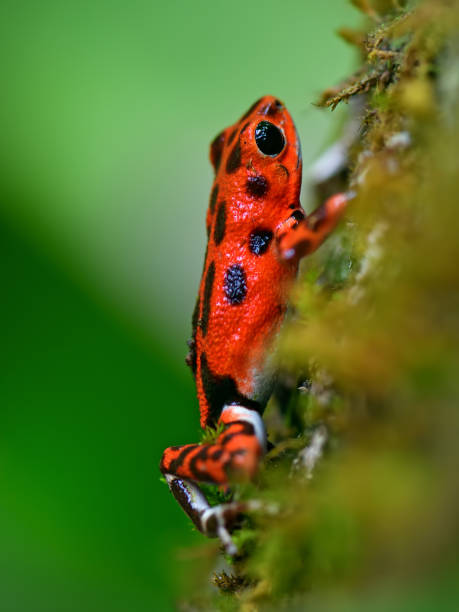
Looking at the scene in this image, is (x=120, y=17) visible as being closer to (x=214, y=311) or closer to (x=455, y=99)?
(x=214, y=311)

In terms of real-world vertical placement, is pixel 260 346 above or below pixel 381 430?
above

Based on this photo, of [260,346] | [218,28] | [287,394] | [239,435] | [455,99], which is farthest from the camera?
[218,28]

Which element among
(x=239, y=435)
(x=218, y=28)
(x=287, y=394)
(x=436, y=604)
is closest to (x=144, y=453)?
(x=287, y=394)

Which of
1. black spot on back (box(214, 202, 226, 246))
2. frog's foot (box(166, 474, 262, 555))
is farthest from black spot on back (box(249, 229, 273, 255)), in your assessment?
frog's foot (box(166, 474, 262, 555))

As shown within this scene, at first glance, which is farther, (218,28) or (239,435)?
(218,28)

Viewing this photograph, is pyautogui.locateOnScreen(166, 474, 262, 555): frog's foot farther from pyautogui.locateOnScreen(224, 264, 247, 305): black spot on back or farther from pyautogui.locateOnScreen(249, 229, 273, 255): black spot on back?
pyautogui.locateOnScreen(249, 229, 273, 255): black spot on back

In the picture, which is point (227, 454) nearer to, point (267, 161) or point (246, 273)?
point (246, 273)
